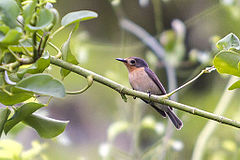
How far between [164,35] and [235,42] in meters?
1.94

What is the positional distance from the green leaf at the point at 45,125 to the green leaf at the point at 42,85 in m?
0.14

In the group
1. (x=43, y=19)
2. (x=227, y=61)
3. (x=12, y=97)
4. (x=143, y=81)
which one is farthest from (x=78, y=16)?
(x=143, y=81)

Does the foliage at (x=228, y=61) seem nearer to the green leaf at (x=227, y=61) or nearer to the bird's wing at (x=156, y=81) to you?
the green leaf at (x=227, y=61)

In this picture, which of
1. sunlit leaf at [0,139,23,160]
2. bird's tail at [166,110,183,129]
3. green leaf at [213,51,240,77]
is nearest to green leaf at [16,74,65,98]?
green leaf at [213,51,240,77]

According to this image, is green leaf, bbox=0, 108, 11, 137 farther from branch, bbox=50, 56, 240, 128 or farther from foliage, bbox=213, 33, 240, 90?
foliage, bbox=213, 33, 240, 90

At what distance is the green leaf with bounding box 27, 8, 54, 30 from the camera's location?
60 centimetres

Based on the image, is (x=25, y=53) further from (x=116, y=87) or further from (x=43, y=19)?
(x=116, y=87)

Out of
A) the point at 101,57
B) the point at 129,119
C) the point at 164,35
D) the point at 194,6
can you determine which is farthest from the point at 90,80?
the point at 194,6

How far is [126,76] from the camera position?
9.09 ft

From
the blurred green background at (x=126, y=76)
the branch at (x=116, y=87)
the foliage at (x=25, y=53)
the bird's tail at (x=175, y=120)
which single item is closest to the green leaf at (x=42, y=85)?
the foliage at (x=25, y=53)

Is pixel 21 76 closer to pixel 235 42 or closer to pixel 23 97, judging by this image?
pixel 23 97

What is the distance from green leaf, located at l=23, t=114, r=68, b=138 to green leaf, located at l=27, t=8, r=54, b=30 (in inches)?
8.8

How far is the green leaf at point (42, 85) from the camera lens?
631 millimetres

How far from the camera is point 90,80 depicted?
716 millimetres
